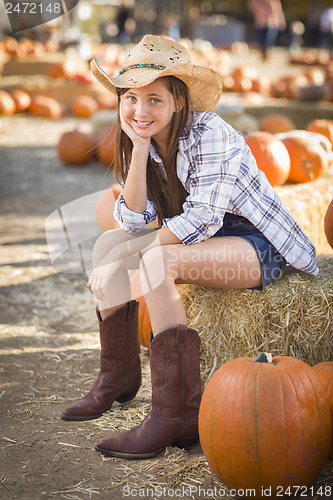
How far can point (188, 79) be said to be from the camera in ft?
7.74

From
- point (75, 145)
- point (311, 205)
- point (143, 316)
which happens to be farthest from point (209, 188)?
point (75, 145)

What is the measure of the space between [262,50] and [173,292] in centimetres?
1572

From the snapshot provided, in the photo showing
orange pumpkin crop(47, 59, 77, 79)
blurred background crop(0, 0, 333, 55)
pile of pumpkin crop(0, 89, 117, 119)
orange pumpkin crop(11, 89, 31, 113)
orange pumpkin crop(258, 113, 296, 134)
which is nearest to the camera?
orange pumpkin crop(258, 113, 296, 134)

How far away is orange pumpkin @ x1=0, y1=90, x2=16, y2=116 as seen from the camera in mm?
10227

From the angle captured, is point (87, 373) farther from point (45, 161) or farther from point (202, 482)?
point (45, 161)

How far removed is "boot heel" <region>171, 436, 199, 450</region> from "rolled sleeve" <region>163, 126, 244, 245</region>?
758mm

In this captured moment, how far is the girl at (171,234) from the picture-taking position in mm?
2195

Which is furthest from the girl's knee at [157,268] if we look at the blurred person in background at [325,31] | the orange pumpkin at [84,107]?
the blurred person in background at [325,31]

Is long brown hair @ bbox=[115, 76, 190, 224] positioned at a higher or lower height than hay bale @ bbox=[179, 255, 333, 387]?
higher

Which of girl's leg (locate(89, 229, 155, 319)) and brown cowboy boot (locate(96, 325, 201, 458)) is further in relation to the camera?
girl's leg (locate(89, 229, 155, 319))

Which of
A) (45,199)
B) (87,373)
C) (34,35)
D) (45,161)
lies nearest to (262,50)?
(34,35)

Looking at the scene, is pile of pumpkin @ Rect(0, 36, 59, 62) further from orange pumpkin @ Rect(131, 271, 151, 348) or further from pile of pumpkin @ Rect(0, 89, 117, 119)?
orange pumpkin @ Rect(131, 271, 151, 348)

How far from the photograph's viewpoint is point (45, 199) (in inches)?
230

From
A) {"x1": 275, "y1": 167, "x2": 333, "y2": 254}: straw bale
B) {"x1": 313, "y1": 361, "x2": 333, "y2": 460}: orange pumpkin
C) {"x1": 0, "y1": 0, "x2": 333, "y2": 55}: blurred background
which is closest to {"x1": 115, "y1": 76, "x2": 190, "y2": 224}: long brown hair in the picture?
{"x1": 313, "y1": 361, "x2": 333, "y2": 460}: orange pumpkin
